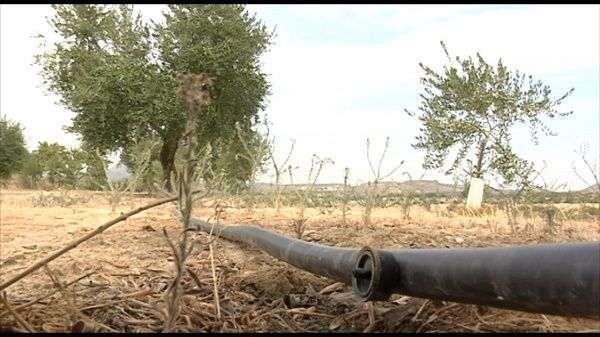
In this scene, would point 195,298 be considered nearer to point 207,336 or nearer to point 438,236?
point 207,336

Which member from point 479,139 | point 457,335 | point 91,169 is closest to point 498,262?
point 457,335

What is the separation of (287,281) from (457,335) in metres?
1.32

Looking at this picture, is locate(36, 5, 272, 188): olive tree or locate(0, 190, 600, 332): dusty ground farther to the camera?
locate(36, 5, 272, 188): olive tree

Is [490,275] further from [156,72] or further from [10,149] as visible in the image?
[10,149]

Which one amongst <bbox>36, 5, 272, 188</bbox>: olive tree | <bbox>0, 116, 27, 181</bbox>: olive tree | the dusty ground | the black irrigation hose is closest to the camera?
the black irrigation hose

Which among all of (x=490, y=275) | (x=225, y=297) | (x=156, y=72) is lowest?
(x=225, y=297)

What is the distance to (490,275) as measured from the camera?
1.86 metres

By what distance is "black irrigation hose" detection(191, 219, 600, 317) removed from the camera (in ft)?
5.24

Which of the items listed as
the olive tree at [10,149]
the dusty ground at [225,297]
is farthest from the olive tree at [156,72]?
the dusty ground at [225,297]

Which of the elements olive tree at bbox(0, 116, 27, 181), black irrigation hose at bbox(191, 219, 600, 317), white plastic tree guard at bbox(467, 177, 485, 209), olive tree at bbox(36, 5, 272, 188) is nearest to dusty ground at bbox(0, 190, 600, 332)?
black irrigation hose at bbox(191, 219, 600, 317)

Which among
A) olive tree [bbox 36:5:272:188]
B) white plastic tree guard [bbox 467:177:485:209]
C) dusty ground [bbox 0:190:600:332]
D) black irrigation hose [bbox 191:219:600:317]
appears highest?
olive tree [bbox 36:5:272:188]

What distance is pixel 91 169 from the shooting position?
28.4 m

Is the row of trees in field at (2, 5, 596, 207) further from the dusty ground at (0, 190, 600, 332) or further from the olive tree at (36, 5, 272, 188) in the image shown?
the dusty ground at (0, 190, 600, 332)

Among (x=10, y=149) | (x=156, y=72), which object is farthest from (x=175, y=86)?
(x=10, y=149)
